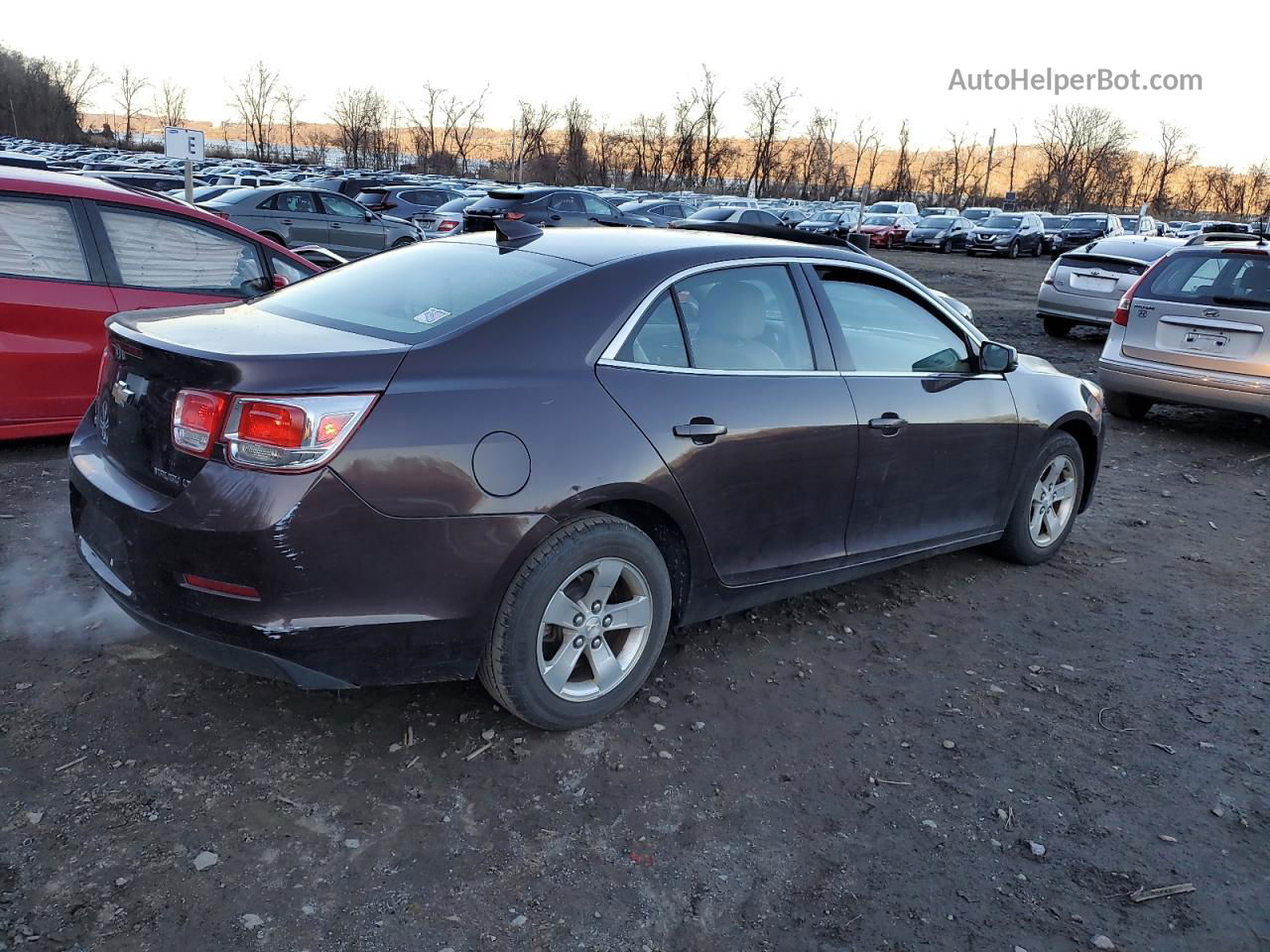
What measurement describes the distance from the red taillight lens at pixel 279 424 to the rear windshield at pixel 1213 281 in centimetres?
765

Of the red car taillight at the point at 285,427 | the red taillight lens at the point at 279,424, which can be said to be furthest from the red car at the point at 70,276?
the red taillight lens at the point at 279,424

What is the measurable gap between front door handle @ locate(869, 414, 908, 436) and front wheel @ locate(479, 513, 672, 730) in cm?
113

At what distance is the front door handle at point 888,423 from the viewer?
3938 millimetres

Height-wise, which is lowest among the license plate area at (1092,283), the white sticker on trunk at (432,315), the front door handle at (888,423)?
the front door handle at (888,423)

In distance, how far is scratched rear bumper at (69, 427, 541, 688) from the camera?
267cm

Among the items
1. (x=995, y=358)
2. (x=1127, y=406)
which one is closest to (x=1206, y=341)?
(x=1127, y=406)

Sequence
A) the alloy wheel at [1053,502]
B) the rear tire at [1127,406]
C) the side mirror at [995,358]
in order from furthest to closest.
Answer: the rear tire at [1127,406], the alloy wheel at [1053,502], the side mirror at [995,358]

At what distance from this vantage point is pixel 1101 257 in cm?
1319

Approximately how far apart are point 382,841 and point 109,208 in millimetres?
4799

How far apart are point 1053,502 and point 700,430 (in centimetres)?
275

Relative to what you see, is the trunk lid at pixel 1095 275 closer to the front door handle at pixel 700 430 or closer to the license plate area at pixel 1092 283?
the license plate area at pixel 1092 283

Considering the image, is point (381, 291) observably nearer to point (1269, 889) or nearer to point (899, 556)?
point (899, 556)

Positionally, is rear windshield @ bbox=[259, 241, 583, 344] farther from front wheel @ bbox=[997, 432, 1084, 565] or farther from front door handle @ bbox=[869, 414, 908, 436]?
front wheel @ bbox=[997, 432, 1084, 565]

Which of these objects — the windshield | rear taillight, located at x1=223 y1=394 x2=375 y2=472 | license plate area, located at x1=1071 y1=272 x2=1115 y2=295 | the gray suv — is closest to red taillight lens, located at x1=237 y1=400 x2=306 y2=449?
rear taillight, located at x1=223 y1=394 x2=375 y2=472
